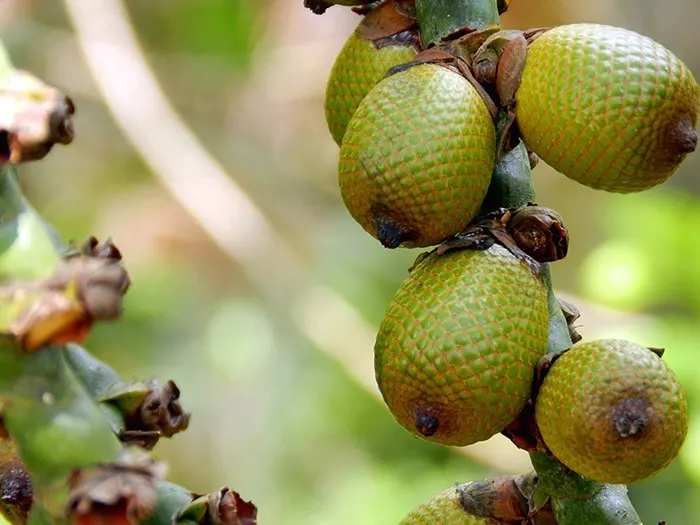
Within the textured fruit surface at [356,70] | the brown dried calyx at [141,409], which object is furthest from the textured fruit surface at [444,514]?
the textured fruit surface at [356,70]

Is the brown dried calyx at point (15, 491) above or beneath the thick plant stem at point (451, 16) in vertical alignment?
beneath

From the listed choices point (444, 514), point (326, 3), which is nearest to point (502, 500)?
point (444, 514)

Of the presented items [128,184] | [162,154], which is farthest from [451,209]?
[128,184]

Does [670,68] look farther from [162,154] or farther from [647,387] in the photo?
[162,154]

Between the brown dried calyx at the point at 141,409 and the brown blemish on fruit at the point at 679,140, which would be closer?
the brown dried calyx at the point at 141,409

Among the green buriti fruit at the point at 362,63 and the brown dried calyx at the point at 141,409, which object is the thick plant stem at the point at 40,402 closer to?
the brown dried calyx at the point at 141,409

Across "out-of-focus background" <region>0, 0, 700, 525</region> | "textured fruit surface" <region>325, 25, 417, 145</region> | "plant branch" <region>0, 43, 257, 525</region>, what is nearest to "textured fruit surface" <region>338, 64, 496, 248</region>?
"textured fruit surface" <region>325, 25, 417, 145</region>

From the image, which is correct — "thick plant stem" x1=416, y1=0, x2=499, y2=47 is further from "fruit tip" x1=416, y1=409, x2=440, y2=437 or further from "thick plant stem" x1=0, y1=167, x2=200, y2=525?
"thick plant stem" x1=0, y1=167, x2=200, y2=525
